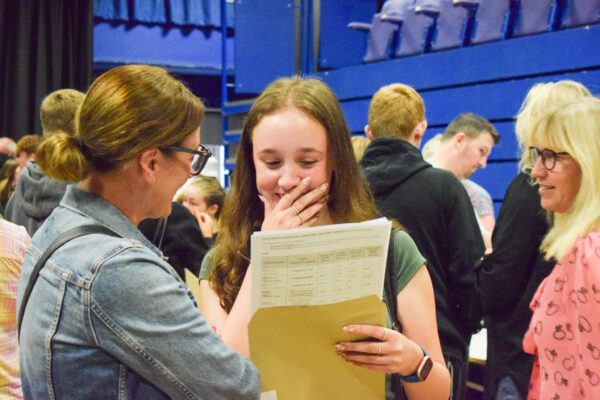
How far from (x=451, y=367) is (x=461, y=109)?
4501 mm

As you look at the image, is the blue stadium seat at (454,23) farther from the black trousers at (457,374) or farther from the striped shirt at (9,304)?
the striped shirt at (9,304)

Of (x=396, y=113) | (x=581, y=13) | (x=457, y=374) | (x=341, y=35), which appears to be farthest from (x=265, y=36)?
(x=457, y=374)

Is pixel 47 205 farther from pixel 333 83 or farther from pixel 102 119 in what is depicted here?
pixel 333 83

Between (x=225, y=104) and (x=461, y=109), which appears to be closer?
(x=461, y=109)

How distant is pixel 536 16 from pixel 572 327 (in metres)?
4.95

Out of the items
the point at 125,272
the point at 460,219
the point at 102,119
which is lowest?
the point at 460,219

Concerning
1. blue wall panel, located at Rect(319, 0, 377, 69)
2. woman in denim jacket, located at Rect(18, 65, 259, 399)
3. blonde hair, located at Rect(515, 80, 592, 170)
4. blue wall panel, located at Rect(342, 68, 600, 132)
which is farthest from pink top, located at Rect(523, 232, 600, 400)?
blue wall panel, located at Rect(319, 0, 377, 69)

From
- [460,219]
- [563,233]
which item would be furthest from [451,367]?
[563,233]

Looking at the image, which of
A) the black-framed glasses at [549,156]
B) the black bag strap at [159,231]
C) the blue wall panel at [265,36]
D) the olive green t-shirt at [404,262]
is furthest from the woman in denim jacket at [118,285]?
the blue wall panel at [265,36]

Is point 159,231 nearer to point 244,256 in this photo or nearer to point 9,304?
point 9,304

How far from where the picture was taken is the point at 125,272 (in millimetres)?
1276

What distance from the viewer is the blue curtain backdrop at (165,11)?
11.4m

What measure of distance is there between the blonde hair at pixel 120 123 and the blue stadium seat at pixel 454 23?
6.11m

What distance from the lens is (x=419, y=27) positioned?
→ 25.6 ft
